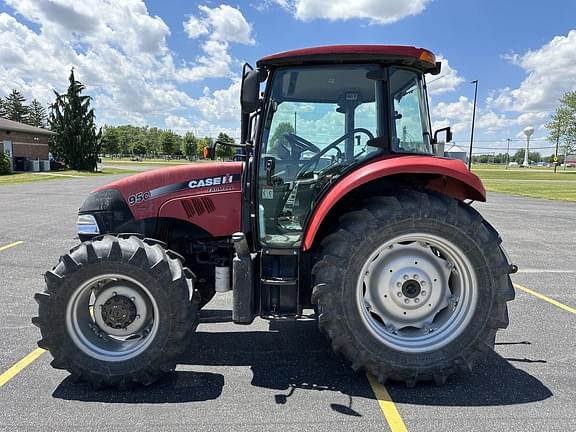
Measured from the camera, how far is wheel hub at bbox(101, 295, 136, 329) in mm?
3281

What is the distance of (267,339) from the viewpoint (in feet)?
13.5

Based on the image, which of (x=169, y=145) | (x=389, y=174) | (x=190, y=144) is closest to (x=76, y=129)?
(x=389, y=174)

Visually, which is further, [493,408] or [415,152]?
[415,152]

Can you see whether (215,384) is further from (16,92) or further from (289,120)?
(16,92)

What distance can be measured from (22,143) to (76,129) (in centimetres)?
490

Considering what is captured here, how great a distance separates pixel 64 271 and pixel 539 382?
11.9 feet

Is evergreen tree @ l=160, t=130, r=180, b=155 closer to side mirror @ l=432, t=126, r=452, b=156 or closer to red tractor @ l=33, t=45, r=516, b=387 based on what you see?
side mirror @ l=432, t=126, r=452, b=156

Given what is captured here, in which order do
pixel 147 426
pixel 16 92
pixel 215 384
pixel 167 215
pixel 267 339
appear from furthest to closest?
pixel 16 92 < pixel 267 339 < pixel 167 215 < pixel 215 384 < pixel 147 426

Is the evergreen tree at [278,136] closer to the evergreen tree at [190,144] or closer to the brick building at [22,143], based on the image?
the brick building at [22,143]

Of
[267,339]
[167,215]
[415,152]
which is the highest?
[415,152]

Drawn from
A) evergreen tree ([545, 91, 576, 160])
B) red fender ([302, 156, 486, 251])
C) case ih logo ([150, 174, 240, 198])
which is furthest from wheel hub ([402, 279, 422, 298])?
evergreen tree ([545, 91, 576, 160])

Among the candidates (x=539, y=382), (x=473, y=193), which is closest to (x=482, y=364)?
(x=539, y=382)

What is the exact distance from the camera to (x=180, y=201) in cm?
375

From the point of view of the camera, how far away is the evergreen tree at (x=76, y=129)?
1681 inches
